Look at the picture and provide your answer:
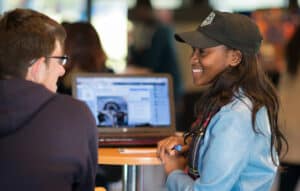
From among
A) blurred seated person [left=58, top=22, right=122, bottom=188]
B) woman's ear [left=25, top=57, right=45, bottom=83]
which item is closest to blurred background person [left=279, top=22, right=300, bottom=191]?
blurred seated person [left=58, top=22, right=122, bottom=188]

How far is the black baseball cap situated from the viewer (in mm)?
2314

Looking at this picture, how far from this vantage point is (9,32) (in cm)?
192

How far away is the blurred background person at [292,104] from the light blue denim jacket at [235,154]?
172cm

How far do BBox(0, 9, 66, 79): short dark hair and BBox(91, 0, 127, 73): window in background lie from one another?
4561 millimetres

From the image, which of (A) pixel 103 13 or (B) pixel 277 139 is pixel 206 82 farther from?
(A) pixel 103 13

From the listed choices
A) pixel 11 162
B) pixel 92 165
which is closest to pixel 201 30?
pixel 92 165

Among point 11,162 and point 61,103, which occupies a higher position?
point 61,103

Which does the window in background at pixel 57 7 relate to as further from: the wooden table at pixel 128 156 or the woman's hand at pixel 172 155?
the woman's hand at pixel 172 155

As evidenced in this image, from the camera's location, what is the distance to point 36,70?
1928 mm

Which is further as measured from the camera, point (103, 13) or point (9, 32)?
point (103, 13)

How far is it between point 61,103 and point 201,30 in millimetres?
718

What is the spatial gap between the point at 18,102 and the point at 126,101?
1.30m

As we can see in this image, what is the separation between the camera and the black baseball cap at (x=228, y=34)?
7.59 feet

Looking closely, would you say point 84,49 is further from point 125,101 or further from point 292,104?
point 292,104
